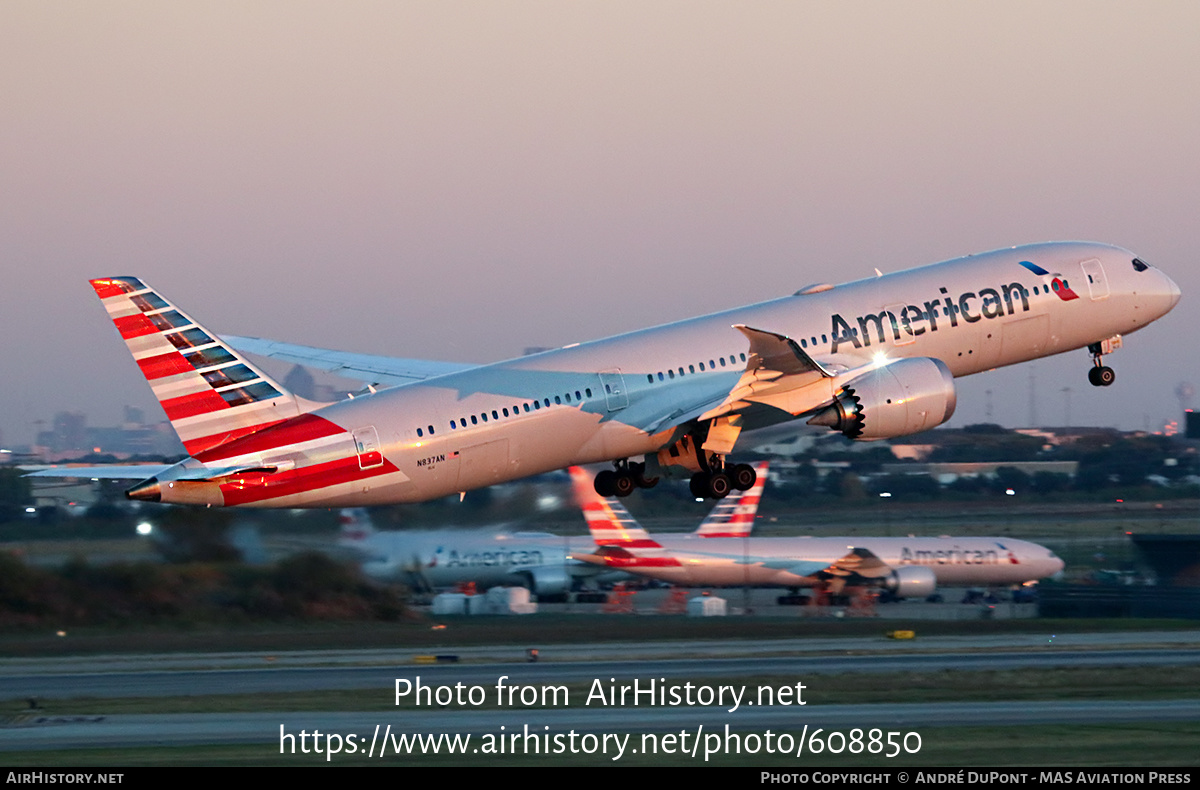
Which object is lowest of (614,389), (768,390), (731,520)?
(731,520)

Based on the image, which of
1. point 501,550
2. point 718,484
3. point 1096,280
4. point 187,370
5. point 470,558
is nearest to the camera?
point 187,370

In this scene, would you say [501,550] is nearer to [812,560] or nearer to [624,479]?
[624,479]

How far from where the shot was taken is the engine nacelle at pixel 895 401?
1618 inches

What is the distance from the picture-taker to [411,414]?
126 feet

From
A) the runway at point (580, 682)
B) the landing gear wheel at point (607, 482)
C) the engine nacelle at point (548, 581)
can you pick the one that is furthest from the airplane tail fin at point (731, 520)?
the landing gear wheel at point (607, 482)

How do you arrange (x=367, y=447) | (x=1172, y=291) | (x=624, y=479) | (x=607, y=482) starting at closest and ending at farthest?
(x=367, y=447), (x=624, y=479), (x=607, y=482), (x=1172, y=291)

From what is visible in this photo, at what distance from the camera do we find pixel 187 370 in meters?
37.0

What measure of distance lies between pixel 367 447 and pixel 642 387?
7406mm

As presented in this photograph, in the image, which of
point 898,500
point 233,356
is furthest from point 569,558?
point 233,356

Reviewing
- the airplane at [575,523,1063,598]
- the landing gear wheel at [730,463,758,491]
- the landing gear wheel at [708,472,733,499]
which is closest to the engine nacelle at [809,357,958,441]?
the landing gear wheel at [730,463,758,491]

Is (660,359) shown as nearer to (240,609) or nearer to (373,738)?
(373,738)

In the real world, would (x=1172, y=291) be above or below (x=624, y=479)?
above

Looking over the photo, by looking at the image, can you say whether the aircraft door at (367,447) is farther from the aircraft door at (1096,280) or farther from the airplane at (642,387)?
the aircraft door at (1096,280)

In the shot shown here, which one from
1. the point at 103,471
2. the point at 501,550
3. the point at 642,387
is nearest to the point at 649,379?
the point at 642,387
